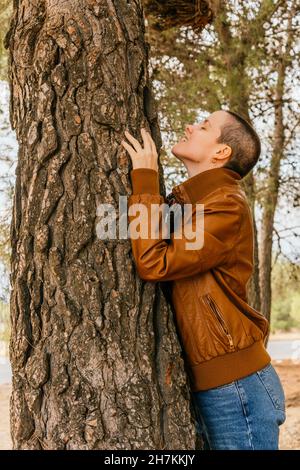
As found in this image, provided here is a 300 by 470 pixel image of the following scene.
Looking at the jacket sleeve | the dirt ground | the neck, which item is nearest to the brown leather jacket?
the jacket sleeve

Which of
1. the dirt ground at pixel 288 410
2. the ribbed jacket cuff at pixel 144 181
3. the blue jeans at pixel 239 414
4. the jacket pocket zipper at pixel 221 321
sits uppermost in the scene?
the ribbed jacket cuff at pixel 144 181

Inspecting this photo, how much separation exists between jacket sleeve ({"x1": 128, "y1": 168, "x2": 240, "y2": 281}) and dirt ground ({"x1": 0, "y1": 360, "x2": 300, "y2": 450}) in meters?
4.92

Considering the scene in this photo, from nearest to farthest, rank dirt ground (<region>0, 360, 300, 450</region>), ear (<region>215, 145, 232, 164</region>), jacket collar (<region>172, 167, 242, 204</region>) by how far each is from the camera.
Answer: jacket collar (<region>172, 167, 242, 204</region>), ear (<region>215, 145, 232, 164</region>), dirt ground (<region>0, 360, 300, 450</region>)

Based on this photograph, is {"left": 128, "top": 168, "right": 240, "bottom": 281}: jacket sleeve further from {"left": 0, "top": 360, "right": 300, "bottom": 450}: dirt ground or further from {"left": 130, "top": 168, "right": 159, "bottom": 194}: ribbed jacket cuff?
{"left": 0, "top": 360, "right": 300, "bottom": 450}: dirt ground

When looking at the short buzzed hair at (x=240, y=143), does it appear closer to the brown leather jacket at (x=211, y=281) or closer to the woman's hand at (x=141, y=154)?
the brown leather jacket at (x=211, y=281)

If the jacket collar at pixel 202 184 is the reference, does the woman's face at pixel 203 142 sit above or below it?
above

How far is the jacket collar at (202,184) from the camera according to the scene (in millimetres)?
2189

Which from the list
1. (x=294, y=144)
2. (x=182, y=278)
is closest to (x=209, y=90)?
(x=294, y=144)

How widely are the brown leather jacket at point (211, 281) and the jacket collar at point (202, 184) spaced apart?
0.03 metres

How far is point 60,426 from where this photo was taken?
6.24 feet

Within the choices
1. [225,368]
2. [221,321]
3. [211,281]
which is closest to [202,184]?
[211,281]

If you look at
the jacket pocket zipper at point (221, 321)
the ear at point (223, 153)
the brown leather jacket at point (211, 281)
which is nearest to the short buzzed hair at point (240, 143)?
the ear at point (223, 153)

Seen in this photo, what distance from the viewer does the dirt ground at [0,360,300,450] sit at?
669 centimetres

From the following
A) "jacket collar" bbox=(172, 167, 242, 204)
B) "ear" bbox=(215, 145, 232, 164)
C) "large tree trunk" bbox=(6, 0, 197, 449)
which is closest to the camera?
"large tree trunk" bbox=(6, 0, 197, 449)
